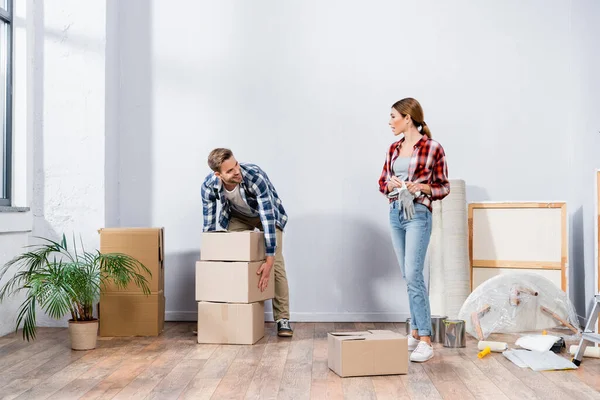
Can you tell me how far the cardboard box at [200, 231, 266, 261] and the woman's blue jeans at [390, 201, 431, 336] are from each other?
78 centimetres

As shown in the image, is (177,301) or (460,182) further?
(177,301)

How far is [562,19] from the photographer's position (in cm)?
446

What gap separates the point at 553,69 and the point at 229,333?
267 centimetres

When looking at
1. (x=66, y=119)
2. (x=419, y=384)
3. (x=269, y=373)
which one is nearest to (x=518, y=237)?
(x=419, y=384)

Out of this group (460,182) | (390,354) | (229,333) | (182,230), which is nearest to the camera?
(390,354)

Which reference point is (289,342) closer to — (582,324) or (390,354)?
(390,354)

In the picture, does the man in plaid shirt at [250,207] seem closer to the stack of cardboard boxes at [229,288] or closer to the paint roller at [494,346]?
the stack of cardboard boxes at [229,288]

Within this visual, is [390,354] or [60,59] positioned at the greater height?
[60,59]

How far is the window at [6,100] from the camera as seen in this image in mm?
4180

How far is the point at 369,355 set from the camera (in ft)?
9.48

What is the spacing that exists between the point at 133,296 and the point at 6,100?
1467mm

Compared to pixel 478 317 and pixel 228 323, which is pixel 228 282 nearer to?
pixel 228 323

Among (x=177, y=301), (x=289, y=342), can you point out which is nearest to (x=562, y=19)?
(x=289, y=342)

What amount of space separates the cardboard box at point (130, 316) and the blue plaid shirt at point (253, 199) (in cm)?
54
